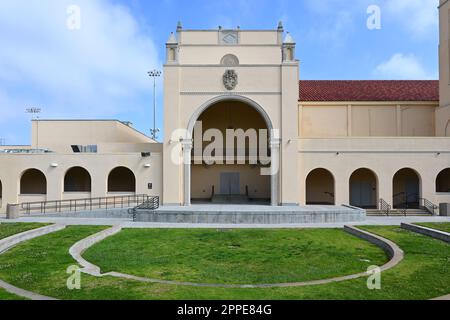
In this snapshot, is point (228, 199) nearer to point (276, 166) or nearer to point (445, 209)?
point (276, 166)

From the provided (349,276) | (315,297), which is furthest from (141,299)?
(349,276)

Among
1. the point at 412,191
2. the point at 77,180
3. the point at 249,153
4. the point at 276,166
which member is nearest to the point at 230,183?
the point at 249,153

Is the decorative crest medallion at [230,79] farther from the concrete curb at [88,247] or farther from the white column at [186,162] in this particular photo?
the concrete curb at [88,247]

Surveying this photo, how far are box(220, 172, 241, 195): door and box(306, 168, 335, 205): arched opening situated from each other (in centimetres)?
577

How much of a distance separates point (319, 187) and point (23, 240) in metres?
20.0

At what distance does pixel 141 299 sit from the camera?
6.36m

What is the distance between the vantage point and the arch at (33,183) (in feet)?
82.9

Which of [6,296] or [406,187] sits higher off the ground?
[406,187]

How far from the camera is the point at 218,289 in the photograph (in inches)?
273

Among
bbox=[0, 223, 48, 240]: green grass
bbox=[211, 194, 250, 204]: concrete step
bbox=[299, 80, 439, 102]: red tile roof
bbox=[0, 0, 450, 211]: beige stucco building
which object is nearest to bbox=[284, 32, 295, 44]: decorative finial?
bbox=[0, 0, 450, 211]: beige stucco building

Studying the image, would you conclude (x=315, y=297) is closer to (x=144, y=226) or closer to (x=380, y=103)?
(x=144, y=226)

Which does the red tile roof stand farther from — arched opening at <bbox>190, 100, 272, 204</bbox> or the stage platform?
the stage platform

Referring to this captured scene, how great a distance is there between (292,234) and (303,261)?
457cm

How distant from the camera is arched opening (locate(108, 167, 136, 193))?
86.0 feet
